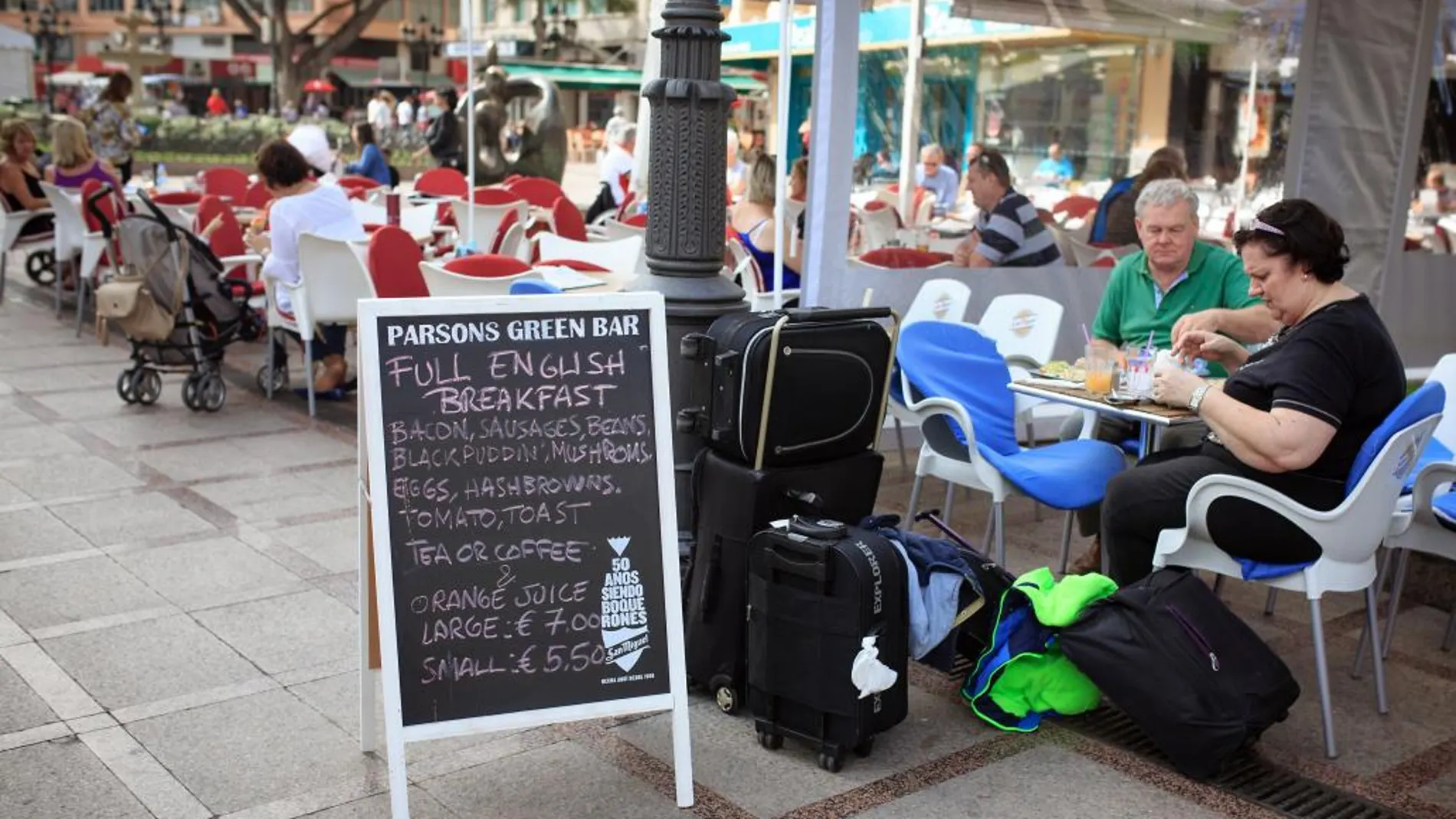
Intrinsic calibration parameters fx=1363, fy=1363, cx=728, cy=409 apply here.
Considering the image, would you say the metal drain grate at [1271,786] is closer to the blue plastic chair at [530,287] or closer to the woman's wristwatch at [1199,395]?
the woman's wristwatch at [1199,395]

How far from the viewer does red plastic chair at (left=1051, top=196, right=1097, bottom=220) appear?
827 centimetres

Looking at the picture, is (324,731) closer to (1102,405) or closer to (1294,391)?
(1102,405)

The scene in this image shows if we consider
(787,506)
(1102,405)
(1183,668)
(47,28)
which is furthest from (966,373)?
(47,28)

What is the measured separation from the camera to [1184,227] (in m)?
4.73

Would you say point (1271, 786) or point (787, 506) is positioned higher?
point (787, 506)

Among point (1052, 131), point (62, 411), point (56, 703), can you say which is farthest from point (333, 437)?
point (1052, 131)

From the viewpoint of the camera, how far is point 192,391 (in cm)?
729

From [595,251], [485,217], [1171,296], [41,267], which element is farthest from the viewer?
[41,267]

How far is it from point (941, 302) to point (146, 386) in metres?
4.32

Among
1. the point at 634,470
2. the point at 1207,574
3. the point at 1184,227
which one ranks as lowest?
the point at 1207,574

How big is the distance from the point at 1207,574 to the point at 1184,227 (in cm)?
139

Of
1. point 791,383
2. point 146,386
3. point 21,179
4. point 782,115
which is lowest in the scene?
point 146,386

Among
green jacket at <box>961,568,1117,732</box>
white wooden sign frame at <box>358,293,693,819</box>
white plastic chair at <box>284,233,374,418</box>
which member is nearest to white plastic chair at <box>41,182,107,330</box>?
white plastic chair at <box>284,233,374,418</box>

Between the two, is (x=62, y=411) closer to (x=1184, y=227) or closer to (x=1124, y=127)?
(x=1184, y=227)
